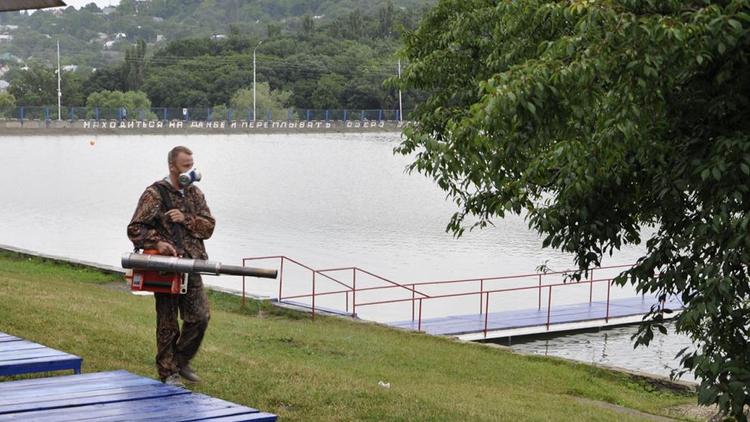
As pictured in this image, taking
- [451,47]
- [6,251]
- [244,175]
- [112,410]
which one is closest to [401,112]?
[244,175]

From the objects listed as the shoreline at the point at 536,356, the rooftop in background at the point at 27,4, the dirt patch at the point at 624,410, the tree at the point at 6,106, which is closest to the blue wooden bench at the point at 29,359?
the rooftop in background at the point at 27,4

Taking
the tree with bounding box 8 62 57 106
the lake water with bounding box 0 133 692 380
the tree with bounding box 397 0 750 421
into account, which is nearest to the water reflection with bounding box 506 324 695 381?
the lake water with bounding box 0 133 692 380

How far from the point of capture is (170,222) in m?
8.69

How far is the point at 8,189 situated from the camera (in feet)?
244

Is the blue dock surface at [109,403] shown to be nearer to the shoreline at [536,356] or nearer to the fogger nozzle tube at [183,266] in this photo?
the fogger nozzle tube at [183,266]

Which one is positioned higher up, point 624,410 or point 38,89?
point 38,89

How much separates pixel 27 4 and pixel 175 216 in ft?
7.49

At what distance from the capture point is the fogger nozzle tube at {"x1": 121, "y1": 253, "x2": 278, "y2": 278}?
22.4 ft

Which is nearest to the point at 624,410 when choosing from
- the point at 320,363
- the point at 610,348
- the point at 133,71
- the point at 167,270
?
the point at 320,363

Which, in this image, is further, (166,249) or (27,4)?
(27,4)

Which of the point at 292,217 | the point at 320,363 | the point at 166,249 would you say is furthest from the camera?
the point at 292,217

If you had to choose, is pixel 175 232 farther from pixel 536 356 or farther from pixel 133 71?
pixel 133 71

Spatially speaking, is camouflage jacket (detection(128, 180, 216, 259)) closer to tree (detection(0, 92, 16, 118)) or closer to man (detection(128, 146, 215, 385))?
man (detection(128, 146, 215, 385))

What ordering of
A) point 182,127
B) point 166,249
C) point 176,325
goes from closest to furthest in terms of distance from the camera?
point 166,249
point 176,325
point 182,127
